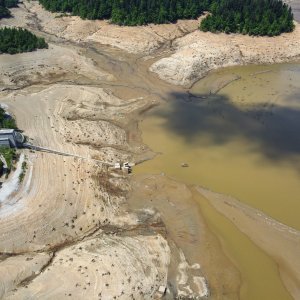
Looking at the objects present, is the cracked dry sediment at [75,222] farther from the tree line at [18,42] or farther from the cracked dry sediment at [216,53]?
the tree line at [18,42]

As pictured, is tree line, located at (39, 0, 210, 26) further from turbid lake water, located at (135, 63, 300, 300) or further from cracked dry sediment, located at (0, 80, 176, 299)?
cracked dry sediment, located at (0, 80, 176, 299)

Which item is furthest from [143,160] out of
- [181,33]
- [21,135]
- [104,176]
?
[181,33]

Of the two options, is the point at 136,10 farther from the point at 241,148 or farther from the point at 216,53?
the point at 241,148

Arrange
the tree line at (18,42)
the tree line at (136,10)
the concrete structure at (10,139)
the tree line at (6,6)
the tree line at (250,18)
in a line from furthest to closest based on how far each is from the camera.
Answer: the tree line at (6,6), the tree line at (136,10), the tree line at (250,18), the tree line at (18,42), the concrete structure at (10,139)

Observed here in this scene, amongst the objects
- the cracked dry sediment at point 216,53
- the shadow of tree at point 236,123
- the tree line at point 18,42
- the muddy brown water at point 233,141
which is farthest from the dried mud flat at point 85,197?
the shadow of tree at point 236,123

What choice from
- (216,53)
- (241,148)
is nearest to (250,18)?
(216,53)

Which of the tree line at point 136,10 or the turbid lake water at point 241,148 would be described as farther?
the tree line at point 136,10
